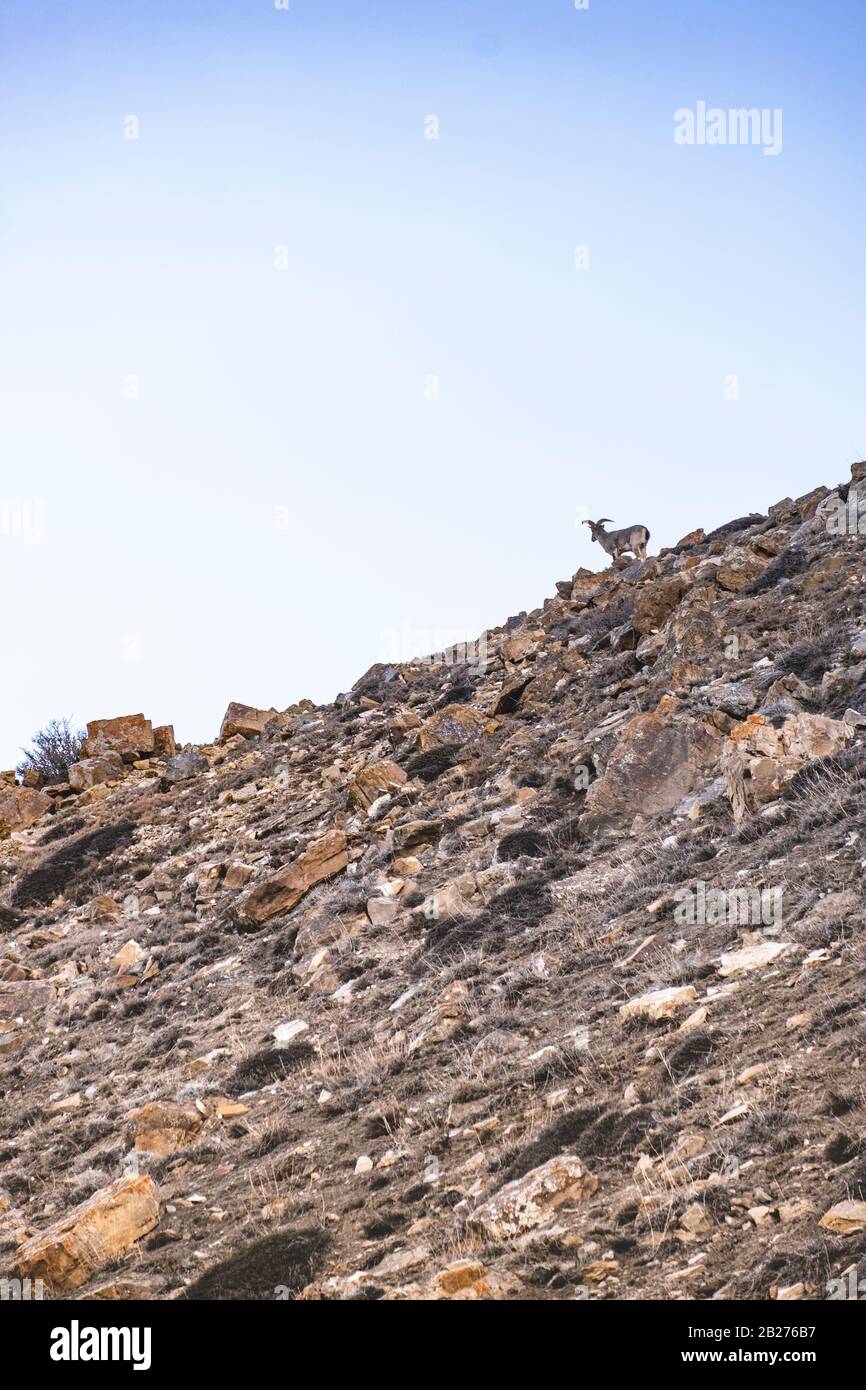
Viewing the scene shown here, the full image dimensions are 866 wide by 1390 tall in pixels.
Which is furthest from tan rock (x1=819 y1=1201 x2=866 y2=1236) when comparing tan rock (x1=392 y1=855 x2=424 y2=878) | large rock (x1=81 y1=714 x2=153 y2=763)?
large rock (x1=81 y1=714 x2=153 y2=763)

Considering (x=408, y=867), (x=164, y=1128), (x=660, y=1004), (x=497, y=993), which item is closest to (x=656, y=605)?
(x=408, y=867)

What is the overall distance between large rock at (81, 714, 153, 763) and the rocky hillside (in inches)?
203

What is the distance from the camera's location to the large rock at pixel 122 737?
2930 centimetres

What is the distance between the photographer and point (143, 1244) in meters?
8.30

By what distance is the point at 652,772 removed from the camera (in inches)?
586

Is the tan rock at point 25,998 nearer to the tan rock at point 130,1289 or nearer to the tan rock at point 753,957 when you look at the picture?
the tan rock at point 130,1289

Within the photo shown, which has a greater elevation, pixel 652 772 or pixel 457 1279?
pixel 652 772

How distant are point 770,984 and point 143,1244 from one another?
512 cm

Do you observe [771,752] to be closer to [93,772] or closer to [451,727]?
[451,727]

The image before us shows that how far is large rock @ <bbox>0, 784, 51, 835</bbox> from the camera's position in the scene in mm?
26328

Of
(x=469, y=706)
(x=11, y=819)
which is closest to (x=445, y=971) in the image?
(x=469, y=706)

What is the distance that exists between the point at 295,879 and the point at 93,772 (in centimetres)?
1339

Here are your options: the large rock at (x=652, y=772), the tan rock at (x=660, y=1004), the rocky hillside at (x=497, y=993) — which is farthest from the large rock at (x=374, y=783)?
the tan rock at (x=660, y=1004)
